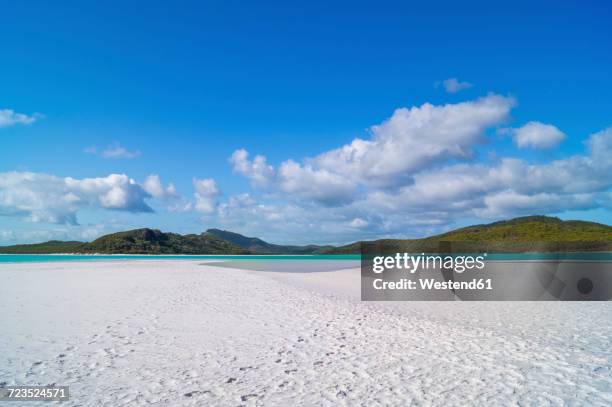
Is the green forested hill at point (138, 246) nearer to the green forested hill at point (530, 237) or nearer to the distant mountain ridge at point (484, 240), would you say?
the distant mountain ridge at point (484, 240)

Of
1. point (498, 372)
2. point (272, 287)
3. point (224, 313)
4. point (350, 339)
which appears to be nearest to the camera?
point (498, 372)

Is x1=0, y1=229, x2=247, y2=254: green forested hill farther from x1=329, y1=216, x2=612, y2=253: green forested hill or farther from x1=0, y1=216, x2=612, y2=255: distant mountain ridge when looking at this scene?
x1=329, y1=216, x2=612, y2=253: green forested hill

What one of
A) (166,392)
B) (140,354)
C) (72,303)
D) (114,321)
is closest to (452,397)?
(166,392)

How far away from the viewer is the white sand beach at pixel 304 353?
6.20 m

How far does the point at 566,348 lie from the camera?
362 inches

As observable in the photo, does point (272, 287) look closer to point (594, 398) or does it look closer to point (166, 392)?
point (166, 392)

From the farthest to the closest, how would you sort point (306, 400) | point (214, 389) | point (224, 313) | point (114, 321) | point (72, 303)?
point (72, 303) → point (224, 313) → point (114, 321) → point (214, 389) → point (306, 400)

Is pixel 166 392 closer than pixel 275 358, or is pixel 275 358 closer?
pixel 166 392

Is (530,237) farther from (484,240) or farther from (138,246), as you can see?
(138,246)

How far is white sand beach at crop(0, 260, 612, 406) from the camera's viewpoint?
6.20 meters

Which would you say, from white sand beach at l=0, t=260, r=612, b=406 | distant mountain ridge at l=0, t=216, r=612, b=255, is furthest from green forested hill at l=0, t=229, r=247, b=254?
white sand beach at l=0, t=260, r=612, b=406

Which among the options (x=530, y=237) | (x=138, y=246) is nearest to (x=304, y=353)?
(x=530, y=237)

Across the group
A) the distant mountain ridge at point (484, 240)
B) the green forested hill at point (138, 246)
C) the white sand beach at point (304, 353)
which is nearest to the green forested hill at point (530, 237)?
the distant mountain ridge at point (484, 240)

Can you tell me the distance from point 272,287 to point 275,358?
514 inches
